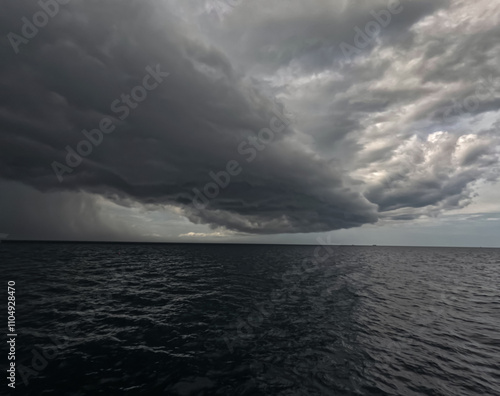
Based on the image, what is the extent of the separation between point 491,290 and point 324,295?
1193 inches

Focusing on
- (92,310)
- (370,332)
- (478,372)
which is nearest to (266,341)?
(370,332)

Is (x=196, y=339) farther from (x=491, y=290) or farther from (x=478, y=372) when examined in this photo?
(x=491, y=290)

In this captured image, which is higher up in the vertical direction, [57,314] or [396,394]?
[57,314]

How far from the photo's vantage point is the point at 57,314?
17953 mm

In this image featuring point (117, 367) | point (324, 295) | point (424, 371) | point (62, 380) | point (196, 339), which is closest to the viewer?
point (62, 380)

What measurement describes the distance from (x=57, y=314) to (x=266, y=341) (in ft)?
Answer: 53.9

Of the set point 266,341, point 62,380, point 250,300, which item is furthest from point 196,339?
point 250,300

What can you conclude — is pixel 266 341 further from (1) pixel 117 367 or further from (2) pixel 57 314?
(2) pixel 57 314

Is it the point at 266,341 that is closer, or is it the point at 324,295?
the point at 266,341

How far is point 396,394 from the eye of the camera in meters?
10.5

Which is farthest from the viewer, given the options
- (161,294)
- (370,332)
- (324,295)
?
(324,295)

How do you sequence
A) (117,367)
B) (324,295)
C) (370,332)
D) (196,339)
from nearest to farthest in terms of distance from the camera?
(117,367), (196,339), (370,332), (324,295)

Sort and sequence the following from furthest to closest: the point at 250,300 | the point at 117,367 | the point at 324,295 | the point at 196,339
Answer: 1. the point at 324,295
2. the point at 250,300
3. the point at 196,339
4. the point at 117,367

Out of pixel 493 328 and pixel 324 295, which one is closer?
pixel 493 328
